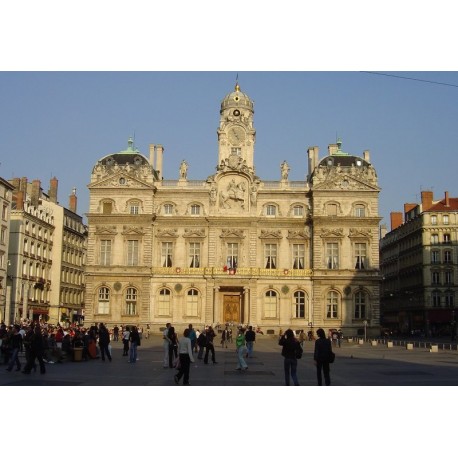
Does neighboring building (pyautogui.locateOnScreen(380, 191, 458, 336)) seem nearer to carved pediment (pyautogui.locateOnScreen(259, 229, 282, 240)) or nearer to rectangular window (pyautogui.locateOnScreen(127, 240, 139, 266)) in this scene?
carved pediment (pyautogui.locateOnScreen(259, 229, 282, 240))

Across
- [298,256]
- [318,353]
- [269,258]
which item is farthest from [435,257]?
[318,353]

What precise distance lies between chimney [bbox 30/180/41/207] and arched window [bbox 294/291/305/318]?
35988 millimetres

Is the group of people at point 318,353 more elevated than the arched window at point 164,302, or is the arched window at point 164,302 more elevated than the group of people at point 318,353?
the arched window at point 164,302

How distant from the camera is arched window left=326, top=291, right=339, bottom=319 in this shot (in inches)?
2498

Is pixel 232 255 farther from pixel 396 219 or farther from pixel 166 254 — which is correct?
pixel 396 219

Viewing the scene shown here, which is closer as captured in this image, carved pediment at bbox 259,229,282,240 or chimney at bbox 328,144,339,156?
carved pediment at bbox 259,229,282,240

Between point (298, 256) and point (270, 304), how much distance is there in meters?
5.85

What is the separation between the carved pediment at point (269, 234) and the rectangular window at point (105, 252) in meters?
16.0

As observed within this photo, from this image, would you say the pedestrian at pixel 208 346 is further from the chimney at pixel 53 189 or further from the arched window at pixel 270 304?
the chimney at pixel 53 189

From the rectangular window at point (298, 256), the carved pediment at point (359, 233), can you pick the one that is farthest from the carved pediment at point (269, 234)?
the carved pediment at point (359, 233)

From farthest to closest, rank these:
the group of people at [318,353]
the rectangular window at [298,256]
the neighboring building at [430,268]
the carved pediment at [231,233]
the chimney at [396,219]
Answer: the chimney at [396,219]
the neighboring building at [430,268]
the rectangular window at [298,256]
the carved pediment at [231,233]
the group of people at [318,353]

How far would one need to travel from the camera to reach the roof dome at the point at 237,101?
66.9 meters

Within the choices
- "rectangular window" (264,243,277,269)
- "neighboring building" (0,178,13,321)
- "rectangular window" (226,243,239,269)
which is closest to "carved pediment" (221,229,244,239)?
"rectangular window" (226,243,239,269)

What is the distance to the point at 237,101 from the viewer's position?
6694cm
